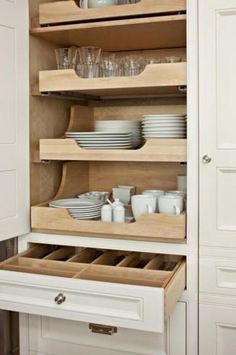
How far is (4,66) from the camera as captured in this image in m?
1.77

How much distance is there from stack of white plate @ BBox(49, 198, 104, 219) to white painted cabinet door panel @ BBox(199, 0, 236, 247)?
434 mm

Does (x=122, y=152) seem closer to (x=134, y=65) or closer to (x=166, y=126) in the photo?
(x=166, y=126)

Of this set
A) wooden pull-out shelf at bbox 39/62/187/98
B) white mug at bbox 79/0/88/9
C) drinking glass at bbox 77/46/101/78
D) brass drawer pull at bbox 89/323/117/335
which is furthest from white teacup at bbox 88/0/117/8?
brass drawer pull at bbox 89/323/117/335

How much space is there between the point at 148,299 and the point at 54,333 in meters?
0.65

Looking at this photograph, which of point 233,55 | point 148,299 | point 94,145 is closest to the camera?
point 148,299

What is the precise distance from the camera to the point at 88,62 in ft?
6.32

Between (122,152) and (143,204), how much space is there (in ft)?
0.68

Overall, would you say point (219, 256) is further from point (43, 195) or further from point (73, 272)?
point (43, 195)

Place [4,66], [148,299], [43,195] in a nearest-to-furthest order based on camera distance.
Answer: [148,299], [4,66], [43,195]

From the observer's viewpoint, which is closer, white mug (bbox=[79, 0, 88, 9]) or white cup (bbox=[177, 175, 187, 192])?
white mug (bbox=[79, 0, 88, 9])

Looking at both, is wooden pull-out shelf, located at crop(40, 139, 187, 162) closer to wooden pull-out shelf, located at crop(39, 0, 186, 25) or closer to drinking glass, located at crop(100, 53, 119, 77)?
drinking glass, located at crop(100, 53, 119, 77)

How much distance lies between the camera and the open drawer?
1486 millimetres

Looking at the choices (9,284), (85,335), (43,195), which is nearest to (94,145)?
(43,195)

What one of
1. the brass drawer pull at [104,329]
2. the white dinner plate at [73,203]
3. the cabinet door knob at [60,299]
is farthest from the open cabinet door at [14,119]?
the brass drawer pull at [104,329]
